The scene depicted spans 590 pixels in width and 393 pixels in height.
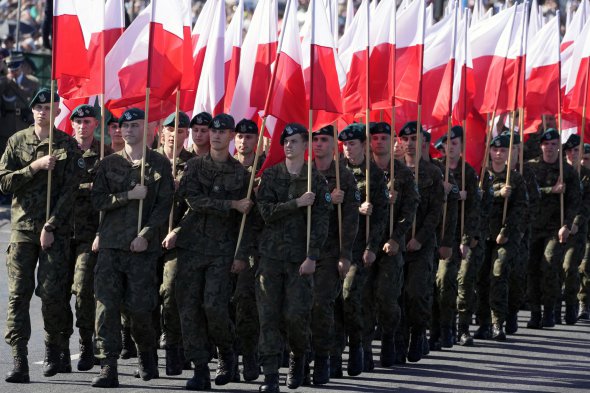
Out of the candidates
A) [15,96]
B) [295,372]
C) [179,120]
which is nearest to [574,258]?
[179,120]

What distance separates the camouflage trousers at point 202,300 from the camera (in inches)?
453

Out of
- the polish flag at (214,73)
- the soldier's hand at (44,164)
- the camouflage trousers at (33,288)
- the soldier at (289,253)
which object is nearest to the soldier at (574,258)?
the polish flag at (214,73)

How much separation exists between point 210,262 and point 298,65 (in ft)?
6.50

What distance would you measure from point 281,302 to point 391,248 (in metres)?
2.00

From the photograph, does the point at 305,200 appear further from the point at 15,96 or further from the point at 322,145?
the point at 15,96

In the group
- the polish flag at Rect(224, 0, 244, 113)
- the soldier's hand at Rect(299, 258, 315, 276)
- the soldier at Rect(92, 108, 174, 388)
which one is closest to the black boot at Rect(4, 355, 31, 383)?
the soldier at Rect(92, 108, 174, 388)

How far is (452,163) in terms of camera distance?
50.4 feet

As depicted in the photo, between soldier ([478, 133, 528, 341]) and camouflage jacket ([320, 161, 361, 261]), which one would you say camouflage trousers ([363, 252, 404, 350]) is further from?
soldier ([478, 133, 528, 341])

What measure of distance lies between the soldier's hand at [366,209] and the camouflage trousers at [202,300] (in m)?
1.63

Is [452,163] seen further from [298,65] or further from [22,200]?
[22,200]

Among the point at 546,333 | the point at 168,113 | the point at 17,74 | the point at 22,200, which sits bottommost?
the point at 546,333

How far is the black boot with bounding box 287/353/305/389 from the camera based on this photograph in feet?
38.2

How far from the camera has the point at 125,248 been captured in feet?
37.1

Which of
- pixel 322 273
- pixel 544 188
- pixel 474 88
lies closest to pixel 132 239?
pixel 322 273
